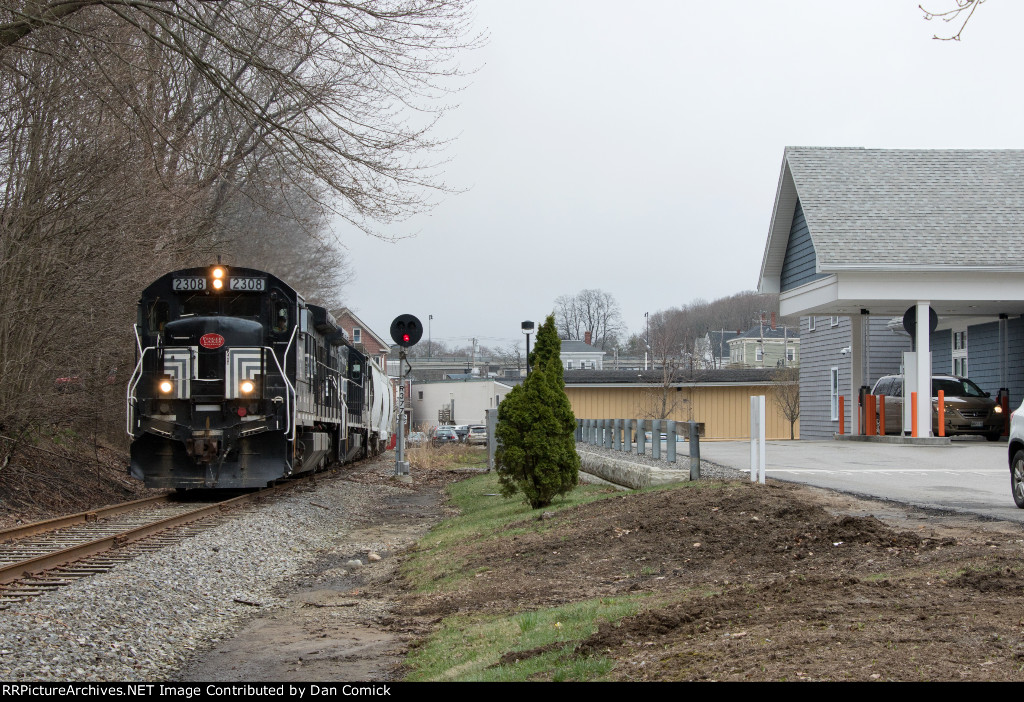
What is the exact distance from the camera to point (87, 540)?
11.3 metres

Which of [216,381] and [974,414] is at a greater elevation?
[216,381]

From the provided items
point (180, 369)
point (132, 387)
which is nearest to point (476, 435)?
point (180, 369)

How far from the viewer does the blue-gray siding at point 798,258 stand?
2739 cm

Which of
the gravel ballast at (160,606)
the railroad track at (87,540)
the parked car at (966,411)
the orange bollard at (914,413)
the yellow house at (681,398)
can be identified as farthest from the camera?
the yellow house at (681,398)

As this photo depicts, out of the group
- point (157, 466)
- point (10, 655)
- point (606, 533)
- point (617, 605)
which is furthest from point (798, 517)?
point (157, 466)

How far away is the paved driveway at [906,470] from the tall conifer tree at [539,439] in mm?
3049

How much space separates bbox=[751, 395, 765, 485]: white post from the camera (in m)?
12.1

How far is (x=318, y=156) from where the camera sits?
13.0 meters

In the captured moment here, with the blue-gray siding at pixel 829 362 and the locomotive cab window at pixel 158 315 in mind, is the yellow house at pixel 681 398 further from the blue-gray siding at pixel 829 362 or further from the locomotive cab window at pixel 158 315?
the locomotive cab window at pixel 158 315


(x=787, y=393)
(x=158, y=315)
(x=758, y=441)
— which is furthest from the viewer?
(x=787, y=393)

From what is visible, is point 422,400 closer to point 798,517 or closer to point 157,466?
point 157,466

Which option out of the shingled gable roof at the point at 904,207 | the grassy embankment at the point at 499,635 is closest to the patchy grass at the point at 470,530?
the grassy embankment at the point at 499,635

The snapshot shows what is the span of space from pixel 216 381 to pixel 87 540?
4.89 meters

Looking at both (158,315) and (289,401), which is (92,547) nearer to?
(289,401)
